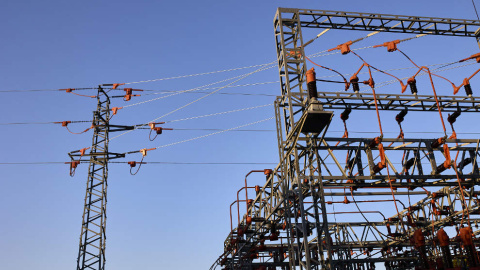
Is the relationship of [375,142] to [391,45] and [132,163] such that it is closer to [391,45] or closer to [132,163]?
[391,45]

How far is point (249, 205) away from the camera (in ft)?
79.2

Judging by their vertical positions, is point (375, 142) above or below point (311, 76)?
below

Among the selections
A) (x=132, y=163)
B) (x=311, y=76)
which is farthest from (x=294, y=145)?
(x=132, y=163)

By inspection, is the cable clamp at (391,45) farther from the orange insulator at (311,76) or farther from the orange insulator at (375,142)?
the orange insulator at (311,76)

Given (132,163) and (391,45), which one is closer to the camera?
(391,45)

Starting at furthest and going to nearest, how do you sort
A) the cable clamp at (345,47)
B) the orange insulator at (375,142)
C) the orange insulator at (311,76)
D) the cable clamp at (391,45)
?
the cable clamp at (391,45) → the cable clamp at (345,47) → the orange insulator at (375,142) → the orange insulator at (311,76)

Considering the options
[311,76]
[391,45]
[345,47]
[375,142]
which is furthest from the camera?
[391,45]

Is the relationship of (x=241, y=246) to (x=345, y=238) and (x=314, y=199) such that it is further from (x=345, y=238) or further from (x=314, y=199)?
(x=314, y=199)

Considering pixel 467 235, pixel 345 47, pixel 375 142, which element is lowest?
pixel 467 235

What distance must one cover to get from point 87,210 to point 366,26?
16.1m

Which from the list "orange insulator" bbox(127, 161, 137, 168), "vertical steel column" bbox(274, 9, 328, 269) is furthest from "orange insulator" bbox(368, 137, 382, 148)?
"orange insulator" bbox(127, 161, 137, 168)

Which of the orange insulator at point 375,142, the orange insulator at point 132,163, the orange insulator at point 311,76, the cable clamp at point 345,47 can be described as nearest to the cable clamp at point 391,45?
the cable clamp at point 345,47

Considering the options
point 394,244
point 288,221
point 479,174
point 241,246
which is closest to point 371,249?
point 394,244

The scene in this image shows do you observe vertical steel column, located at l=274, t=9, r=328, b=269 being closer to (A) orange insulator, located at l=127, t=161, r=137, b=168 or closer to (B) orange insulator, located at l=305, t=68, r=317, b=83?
(B) orange insulator, located at l=305, t=68, r=317, b=83
